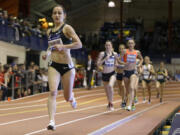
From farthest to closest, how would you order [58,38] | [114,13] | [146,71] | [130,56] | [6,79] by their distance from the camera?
1. [114,13]
2. [146,71]
3. [6,79]
4. [130,56]
5. [58,38]

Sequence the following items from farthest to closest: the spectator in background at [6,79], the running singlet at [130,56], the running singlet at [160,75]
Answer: the running singlet at [160,75] < the spectator in background at [6,79] < the running singlet at [130,56]

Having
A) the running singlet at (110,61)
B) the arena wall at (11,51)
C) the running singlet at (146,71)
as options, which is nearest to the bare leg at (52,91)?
the running singlet at (110,61)

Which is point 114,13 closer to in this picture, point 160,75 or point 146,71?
point 160,75

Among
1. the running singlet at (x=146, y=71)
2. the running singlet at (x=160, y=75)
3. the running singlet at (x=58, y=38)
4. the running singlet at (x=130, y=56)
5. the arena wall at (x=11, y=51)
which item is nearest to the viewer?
the running singlet at (x=58, y=38)

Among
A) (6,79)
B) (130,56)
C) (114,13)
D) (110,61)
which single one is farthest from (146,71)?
(114,13)

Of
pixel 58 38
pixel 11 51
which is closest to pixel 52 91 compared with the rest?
pixel 58 38

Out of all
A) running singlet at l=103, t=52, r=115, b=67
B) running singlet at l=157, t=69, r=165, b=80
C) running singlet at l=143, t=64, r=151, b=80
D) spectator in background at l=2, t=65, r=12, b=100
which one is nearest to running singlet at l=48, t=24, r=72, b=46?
running singlet at l=103, t=52, r=115, b=67

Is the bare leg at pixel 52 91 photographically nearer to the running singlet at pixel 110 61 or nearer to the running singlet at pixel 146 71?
the running singlet at pixel 110 61

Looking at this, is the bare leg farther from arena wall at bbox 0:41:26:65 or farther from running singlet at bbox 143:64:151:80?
arena wall at bbox 0:41:26:65

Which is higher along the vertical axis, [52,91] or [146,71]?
[146,71]

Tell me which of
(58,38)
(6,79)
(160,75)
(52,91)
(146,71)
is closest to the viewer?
(52,91)

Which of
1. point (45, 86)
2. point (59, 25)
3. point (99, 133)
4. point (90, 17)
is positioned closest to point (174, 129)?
point (99, 133)

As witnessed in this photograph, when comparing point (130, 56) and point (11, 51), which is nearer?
point (130, 56)

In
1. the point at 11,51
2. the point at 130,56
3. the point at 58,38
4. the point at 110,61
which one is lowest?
the point at 110,61
